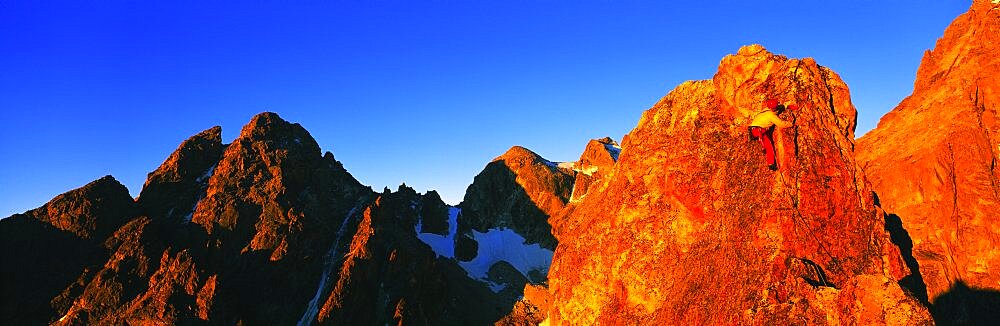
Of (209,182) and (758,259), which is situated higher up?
(209,182)

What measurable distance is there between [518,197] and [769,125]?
131 m

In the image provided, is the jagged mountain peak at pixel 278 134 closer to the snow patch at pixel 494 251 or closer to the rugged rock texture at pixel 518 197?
the snow patch at pixel 494 251

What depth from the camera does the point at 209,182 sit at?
91125mm

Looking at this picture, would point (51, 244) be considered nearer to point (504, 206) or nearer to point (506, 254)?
point (506, 254)

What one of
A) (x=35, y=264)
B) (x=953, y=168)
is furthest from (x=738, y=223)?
(x=35, y=264)

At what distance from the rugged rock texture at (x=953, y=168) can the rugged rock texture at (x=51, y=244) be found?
286 feet

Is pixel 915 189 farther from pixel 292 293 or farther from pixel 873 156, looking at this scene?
pixel 292 293

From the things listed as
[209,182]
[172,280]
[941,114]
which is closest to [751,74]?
[941,114]

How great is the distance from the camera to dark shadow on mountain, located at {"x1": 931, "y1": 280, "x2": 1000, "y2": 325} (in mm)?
39781

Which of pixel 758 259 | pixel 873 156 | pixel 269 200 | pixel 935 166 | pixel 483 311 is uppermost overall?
pixel 269 200

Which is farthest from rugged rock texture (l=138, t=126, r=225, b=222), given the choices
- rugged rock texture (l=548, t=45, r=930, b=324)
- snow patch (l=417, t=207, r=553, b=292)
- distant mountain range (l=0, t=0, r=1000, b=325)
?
rugged rock texture (l=548, t=45, r=930, b=324)

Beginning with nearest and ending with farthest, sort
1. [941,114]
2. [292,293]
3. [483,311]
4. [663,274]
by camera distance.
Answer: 1. [663,274]
2. [941,114]
3. [292,293]
4. [483,311]

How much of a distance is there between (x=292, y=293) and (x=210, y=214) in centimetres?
1789

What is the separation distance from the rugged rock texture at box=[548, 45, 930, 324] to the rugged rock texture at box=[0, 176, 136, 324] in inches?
2720
